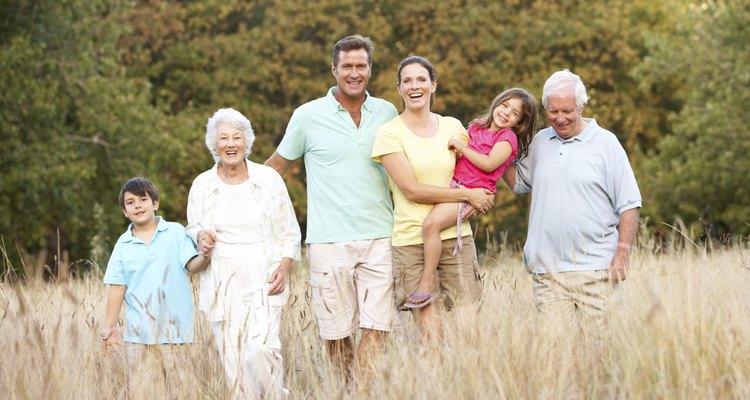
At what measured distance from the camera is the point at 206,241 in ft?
16.6

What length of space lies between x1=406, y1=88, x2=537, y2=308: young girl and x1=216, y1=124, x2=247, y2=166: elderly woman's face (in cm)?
105

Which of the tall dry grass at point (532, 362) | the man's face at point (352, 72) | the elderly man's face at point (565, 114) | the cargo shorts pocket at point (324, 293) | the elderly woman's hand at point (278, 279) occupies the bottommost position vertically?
the tall dry grass at point (532, 362)

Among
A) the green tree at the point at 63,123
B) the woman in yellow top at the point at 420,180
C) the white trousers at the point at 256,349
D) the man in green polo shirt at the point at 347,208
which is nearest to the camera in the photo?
the white trousers at the point at 256,349

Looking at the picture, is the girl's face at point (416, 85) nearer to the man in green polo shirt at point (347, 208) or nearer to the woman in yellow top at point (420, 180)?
the woman in yellow top at point (420, 180)

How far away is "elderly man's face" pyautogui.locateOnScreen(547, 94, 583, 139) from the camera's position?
508 centimetres

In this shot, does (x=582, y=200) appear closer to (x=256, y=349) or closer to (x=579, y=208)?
(x=579, y=208)

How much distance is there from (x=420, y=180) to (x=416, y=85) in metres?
0.50

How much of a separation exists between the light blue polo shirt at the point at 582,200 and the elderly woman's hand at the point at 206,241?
1681 mm

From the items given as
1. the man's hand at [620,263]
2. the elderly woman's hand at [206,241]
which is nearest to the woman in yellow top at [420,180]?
the man's hand at [620,263]

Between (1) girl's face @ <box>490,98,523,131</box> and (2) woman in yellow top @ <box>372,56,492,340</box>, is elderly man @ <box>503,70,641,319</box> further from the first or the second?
(2) woman in yellow top @ <box>372,56,492,340</box>

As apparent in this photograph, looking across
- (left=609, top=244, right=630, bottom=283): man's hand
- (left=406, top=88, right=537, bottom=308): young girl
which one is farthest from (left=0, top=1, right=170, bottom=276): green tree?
(left=609, top=244, right=630, bottom=283): man's hand

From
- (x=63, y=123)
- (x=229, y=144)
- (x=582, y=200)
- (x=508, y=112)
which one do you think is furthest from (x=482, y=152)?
(x=63, y=123)

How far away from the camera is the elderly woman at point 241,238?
16.6 ft

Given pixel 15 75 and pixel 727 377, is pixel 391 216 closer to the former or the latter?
pixel 727 377
